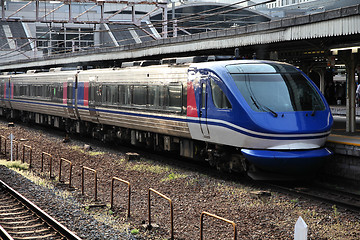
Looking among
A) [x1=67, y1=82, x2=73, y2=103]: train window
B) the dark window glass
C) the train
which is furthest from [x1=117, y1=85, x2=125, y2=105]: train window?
the dark window glass

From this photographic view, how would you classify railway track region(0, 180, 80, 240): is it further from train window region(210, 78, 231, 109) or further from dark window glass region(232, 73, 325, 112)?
dark window glass region(232, 73, 325, 112)

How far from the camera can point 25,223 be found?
1022 centimetres

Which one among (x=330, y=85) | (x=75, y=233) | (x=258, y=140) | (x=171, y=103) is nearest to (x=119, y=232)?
(x=75, y=233)

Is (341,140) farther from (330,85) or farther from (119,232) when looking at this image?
(330,85)

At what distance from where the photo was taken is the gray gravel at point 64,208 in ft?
30.2

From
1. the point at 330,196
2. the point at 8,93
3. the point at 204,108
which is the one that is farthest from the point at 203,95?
the point at 8,93

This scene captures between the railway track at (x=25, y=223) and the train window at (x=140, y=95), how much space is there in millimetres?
6131

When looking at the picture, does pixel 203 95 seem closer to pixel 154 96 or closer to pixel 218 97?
pixel 218 97

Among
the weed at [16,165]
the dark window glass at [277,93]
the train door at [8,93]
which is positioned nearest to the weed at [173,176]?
the dark window glass at [277,93]

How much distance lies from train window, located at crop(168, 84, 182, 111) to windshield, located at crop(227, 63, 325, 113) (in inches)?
88.7

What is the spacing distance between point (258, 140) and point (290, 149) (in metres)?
0.73

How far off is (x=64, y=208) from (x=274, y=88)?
5473 millimetres

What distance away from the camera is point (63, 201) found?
38.4 ft

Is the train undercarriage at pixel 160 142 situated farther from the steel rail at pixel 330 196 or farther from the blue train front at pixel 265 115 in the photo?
the steel rail at pixel 330 196
